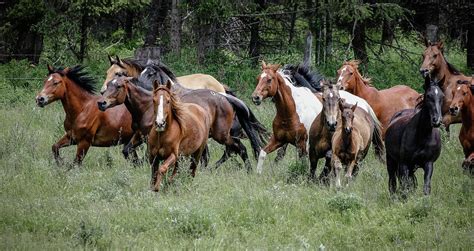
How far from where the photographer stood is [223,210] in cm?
990

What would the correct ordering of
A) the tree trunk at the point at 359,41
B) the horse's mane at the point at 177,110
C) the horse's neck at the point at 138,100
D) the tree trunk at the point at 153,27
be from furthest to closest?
the tree trunk at the point at 153,27
the tree trunk at the point at 359,41
the horse's neck at the point at 138,100
the horse's mane at the point at 177,110

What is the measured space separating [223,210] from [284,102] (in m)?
3.86

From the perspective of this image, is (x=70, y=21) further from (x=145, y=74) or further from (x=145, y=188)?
(x=145, y=188)

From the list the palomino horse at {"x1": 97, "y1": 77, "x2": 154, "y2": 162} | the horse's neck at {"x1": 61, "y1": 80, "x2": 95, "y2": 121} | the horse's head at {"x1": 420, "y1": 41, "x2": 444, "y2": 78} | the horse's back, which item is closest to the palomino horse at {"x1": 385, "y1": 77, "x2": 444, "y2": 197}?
the palomino horse at {"x1": 97, "y1": 77, "x2": 154, "y2": 162}

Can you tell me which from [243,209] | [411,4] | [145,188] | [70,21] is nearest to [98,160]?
[145,188]

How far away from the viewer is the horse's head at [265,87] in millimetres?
13219

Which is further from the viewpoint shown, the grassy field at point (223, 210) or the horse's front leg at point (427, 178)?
the horse's front leg at point (427, 178)

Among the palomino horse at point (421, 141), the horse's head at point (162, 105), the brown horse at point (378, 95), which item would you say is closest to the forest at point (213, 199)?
the palomino horse at point (421, 141)

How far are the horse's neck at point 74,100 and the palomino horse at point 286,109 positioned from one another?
2.91m

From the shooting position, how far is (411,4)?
2573 cm

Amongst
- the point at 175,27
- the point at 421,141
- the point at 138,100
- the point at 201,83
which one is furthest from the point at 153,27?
the point at 421,141

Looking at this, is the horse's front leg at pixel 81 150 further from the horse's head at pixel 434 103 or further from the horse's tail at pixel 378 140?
the horse's head at pixel 434 103

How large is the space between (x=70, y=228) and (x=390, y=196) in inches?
159

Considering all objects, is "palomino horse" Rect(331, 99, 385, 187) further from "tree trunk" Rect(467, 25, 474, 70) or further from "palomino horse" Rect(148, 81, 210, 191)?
"tree trunk" Rect(467, 25, 474, 70)
